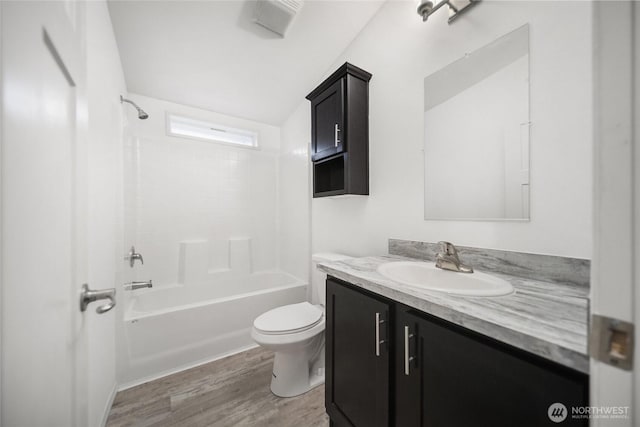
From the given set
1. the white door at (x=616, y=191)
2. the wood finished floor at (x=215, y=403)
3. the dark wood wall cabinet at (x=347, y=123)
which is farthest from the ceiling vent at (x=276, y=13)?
the wood finished floor at (x=215, y=403)

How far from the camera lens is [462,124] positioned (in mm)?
1220

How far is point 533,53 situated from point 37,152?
1.62 m

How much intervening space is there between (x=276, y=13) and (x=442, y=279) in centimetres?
194

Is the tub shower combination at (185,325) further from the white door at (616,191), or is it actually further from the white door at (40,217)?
the white door at (616,191)

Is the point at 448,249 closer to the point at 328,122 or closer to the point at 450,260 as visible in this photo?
the point at 450,260

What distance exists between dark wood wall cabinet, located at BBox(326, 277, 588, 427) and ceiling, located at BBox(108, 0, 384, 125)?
6.04 ft

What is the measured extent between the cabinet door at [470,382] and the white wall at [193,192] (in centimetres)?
232

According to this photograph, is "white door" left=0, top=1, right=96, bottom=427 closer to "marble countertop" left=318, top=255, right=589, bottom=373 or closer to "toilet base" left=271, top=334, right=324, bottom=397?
"marble countertop" left=318, top=255, right=589, bottom=373

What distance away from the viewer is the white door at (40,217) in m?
0.34

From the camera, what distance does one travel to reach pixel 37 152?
0.43 metres

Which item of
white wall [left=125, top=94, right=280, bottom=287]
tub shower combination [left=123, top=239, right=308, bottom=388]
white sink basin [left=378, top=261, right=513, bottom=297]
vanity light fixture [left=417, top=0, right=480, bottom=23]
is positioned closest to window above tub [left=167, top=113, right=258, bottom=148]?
white wall [left=125, top=94, right=280, bottom=287]

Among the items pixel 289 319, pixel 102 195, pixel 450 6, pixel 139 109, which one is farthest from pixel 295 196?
pixel 450 6

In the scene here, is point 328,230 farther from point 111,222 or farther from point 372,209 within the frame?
point 111,222

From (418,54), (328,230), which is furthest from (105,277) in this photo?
(418,54)
